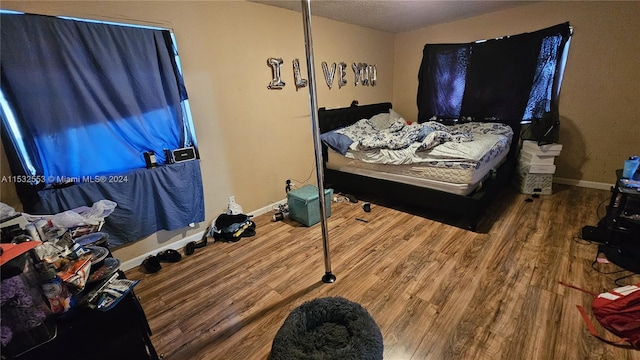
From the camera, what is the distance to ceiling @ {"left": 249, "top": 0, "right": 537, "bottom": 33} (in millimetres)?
2822

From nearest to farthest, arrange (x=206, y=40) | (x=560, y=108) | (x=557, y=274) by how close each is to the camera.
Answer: (x=557, y=274) < (x=206, y=40) < (x=560, y=108)

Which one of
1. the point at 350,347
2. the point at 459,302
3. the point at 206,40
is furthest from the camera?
the point at 206,40

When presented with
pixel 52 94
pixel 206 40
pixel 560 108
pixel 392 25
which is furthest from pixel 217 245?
pixel 560 108

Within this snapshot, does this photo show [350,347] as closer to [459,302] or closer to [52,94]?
[459,302]

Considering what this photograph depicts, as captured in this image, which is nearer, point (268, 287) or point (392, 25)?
point (268, 287)

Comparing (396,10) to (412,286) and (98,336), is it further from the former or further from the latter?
(98,336)

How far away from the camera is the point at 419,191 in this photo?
270 cm

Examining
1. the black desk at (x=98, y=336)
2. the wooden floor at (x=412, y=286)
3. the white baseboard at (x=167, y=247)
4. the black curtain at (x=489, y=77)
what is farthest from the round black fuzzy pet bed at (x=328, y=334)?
the black curtain at (x=489, y=77)

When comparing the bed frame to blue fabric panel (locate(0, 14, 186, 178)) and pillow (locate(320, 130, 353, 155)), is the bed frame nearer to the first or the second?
pillow (locate(320, 130, 353, 155))

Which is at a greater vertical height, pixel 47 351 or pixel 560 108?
pixel 560 108

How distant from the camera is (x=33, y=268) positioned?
0.81 m

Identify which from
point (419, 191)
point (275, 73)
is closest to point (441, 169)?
point (419, 191)

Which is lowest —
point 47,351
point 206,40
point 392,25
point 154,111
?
point 47,351

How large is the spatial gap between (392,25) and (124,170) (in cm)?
395
